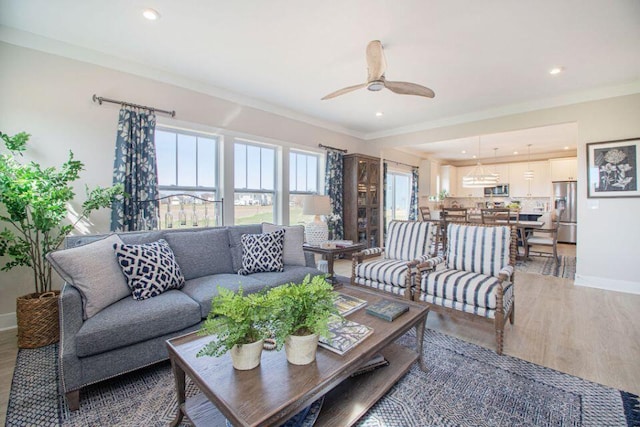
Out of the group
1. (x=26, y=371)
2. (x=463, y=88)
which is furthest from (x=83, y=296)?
(x=463, y=88)

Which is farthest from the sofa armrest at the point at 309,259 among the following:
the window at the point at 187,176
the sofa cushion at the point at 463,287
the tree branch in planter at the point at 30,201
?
the tree branch in planter at the point at 30,201

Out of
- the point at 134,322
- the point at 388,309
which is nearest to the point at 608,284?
the point at 388,309

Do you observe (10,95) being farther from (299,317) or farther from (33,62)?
(299,317)

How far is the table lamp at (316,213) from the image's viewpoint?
3848 millimetres

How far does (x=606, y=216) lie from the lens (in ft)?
13.1

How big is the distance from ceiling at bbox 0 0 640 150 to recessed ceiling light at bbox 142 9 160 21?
1.5 inches

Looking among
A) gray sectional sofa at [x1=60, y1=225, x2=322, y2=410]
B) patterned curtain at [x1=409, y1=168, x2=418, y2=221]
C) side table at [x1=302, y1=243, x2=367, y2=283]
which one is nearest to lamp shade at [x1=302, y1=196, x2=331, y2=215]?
side table at [x1=302, y1=243, x2=367, y2=283]

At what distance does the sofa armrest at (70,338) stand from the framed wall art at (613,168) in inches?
233

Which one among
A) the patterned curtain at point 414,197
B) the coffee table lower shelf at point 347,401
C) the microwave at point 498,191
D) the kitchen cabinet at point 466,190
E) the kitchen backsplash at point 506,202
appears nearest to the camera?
the coffee table lower shelf at point 347,401

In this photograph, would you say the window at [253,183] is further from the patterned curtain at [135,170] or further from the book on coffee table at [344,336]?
the book on coffee table at [344,336]

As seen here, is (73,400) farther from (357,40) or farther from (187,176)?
(357,40)

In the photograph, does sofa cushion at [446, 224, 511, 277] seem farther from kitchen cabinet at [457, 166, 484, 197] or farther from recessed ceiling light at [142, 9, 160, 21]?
kitchen cabinet at [457, 166, 484, 197]

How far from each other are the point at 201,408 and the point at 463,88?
450 centimetres

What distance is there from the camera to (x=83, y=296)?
186cm
